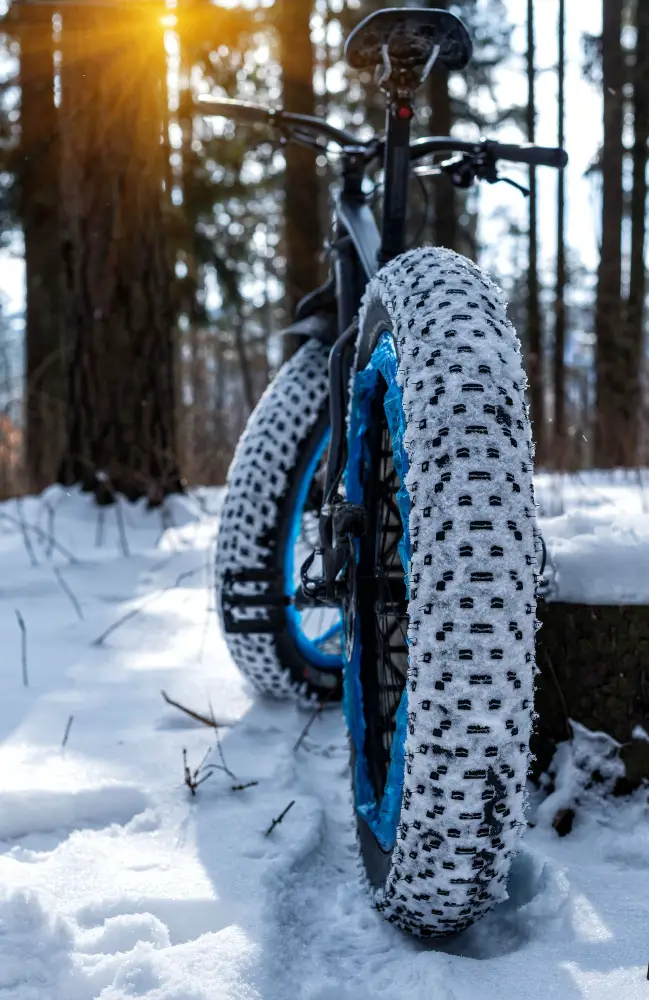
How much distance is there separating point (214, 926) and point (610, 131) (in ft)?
36.0

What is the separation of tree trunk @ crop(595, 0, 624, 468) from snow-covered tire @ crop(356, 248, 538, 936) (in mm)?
9174

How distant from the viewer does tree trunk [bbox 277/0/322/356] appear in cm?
780

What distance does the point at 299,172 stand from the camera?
26.7ft

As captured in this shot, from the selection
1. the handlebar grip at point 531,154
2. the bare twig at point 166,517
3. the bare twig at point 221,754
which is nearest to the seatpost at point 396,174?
the handlebar grip at point 531,154

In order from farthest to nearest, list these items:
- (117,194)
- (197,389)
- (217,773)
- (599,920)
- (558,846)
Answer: (197,389)
(117,194)
(217,773)
(558,846)
(599,920)

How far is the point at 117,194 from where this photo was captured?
4.49 metres

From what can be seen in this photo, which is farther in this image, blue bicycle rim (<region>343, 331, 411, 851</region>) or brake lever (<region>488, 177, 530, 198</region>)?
brake lever (<region>488, 177, 530, 198</region>)

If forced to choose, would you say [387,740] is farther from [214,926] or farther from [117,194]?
[117,194]

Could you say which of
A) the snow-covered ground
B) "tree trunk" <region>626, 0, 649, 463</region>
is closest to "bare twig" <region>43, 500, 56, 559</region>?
the snow-covered ground

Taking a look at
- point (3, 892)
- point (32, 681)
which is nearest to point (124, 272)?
point (32, 681)

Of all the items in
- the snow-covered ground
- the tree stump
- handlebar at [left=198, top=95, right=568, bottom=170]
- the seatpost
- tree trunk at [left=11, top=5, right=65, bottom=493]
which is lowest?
the snow-covered ground

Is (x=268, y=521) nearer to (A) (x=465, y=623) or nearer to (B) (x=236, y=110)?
(B) (x=236, y=110)

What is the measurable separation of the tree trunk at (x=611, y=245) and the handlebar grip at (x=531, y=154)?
8436mm

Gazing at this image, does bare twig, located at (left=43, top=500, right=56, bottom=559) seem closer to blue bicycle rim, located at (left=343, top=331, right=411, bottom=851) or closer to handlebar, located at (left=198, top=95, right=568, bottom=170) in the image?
handlebar, located at (left=198, top=95, right=568, bottom=170)
